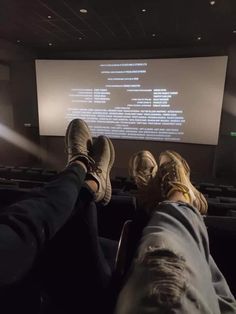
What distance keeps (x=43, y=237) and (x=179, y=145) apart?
414cm

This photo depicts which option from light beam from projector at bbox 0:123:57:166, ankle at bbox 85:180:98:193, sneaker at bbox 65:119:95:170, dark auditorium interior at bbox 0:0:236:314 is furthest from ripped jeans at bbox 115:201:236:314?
light beam from projector at bbox 0:123:57:166

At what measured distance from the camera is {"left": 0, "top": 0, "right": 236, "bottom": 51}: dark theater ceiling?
2615mm

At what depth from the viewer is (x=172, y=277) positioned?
0.43m

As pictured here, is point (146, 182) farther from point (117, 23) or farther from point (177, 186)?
point (117, 23)

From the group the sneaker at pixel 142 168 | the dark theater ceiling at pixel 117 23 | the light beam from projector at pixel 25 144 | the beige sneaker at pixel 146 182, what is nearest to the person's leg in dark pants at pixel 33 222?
the beige sneaker at pixel 146 182

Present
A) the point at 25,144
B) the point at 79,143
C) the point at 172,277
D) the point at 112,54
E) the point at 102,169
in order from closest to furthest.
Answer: the point at 172,277
the point at 102,169
the point at 79,143
the point at 112,54
the point at 25,144

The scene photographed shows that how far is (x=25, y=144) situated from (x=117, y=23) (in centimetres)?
304

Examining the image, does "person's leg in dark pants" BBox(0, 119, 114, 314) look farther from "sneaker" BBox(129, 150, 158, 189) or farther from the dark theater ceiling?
the dark theater ceiling

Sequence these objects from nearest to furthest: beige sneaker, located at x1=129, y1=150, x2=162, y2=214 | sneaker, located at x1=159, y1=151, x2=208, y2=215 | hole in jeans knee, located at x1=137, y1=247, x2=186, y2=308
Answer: hole in jeans knee, located at x1=137, y1=247, x2=186, y2=308
sneaker, located at x1=159, y1=151, x2=208, y2=215
beige sneaker, located at x1=129, y1=150, x2=162, y2=214

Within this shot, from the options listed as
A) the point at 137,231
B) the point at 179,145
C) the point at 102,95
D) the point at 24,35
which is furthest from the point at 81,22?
the point at 137,231

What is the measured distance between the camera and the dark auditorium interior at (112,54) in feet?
8.32

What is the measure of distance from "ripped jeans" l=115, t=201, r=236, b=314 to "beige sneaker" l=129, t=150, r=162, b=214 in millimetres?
485

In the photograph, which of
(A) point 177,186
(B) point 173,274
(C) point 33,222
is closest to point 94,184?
(A) point 177,186

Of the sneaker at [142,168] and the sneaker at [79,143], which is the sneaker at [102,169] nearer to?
the sneaker at [79,143]
